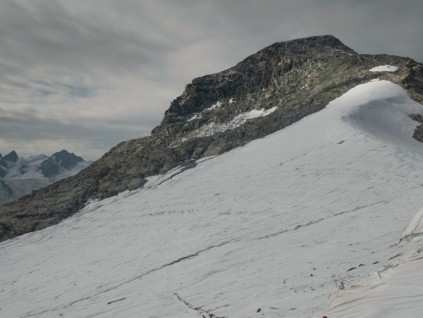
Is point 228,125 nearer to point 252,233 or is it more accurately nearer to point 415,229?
point 252,233

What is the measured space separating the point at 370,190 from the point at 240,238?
9.74 metres

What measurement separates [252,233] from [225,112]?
2074 inches

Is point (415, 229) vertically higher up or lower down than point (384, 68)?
lower down

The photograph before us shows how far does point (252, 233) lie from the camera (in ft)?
81.1

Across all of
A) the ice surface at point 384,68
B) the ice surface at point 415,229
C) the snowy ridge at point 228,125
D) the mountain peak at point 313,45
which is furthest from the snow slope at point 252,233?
the mountain peak at point 313,45

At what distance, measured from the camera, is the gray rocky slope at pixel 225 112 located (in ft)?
178

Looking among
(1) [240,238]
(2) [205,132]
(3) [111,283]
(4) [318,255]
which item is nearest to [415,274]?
(4) [318,255]

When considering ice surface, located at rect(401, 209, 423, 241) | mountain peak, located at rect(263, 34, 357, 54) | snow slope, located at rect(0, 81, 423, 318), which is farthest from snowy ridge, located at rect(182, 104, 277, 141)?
ice surface, located at rect(401, 209, 423, 241)

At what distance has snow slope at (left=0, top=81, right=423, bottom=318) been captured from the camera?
1636cm

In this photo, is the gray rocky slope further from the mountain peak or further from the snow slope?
the snow slope

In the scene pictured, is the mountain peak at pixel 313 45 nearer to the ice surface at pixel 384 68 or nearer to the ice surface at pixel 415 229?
the ice surface at pixel 384 68

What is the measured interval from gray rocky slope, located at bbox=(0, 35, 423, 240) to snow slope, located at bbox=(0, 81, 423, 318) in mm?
5034

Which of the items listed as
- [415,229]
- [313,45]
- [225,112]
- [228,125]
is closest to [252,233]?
[415,229]

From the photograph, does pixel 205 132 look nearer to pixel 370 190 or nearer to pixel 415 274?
pixel 370 190
